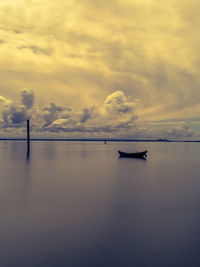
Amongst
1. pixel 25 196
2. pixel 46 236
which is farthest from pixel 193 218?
pixel 25 196

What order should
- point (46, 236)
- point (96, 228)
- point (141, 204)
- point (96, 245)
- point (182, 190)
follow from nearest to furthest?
point (96, 245), point (46, 236), point (96, 228), point (141, 204), point (182, 190)

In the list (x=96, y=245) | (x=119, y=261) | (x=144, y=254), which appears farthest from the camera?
(x=96, y=245)

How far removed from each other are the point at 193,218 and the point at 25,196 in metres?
17.7

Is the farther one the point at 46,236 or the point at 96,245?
the point at 46,236

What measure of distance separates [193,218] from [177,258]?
7.72m

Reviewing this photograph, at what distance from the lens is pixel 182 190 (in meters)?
30.4

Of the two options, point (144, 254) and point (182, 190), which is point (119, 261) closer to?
point (144, 254)

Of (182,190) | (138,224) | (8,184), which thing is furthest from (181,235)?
(8,184)

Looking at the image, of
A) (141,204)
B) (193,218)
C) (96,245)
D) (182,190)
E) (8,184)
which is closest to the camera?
(96,245)

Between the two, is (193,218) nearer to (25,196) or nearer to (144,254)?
(144,254)

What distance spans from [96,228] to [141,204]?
8.19 metres

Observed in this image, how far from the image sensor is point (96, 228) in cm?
1598

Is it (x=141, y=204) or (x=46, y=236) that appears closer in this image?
(x=46, y=236)

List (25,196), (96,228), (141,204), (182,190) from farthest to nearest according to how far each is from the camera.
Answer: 1. (182,190)
2. (25,196)
3. (141,204)
4. (96,228)
